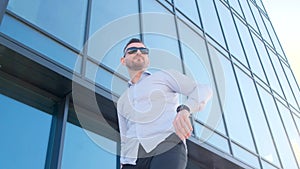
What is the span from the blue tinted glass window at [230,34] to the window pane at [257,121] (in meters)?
0.71

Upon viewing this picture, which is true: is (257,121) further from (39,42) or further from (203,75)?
(39,42)

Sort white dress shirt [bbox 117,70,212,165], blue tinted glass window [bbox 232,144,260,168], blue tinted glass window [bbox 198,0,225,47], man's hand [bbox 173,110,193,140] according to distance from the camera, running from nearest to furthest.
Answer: man's hand [bbox 173,110,193,140] < white dress shirt [bbox 117,70,212,165] < blue tinted glass window [bbox 232,144,260,168] < blue tinted glass window [bbox 198,0,225,47]

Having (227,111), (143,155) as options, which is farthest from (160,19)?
(143,155)

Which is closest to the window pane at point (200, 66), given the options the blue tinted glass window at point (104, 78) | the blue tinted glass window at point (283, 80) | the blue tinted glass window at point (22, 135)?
the blue tinted glass window at point (104, 78)

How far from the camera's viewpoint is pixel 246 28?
11.5 m

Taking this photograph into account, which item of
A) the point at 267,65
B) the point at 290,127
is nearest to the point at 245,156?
the point at 290,127

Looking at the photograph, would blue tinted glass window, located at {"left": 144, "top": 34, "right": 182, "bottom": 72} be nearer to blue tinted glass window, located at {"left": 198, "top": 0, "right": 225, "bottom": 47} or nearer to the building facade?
the building facade

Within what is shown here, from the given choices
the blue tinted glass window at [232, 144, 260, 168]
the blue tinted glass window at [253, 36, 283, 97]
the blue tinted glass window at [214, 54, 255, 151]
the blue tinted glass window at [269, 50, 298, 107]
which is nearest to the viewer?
the blue tinted glass window at [232, 144, 260, 168]

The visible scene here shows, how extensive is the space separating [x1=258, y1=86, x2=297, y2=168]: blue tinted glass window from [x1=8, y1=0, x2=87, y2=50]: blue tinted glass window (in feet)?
19.8

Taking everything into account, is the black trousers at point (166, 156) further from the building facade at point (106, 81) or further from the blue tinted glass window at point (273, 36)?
the blue tinted glass window at point (273, 36)

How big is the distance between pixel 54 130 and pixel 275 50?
38.3 feet

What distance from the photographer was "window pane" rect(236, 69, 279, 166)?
784cm

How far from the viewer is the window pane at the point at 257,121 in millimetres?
7840

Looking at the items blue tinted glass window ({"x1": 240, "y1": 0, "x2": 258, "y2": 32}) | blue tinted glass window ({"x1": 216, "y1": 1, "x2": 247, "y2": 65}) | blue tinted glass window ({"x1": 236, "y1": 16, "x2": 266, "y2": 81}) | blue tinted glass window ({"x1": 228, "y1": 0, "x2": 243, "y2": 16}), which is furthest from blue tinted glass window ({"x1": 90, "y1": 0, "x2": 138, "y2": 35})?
blue tinted glass window ({"x1": 240, "y1": 0, "x2": 258, "y2": 32})
